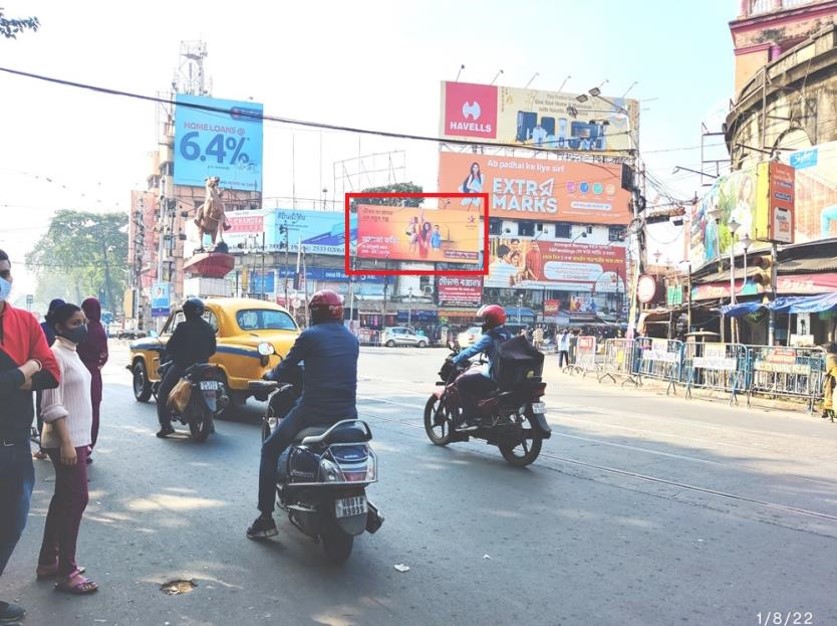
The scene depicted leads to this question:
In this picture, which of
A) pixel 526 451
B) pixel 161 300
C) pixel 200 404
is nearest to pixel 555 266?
pixel 161 300

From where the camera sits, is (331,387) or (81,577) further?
(331,387)

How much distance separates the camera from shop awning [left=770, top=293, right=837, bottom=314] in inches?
618

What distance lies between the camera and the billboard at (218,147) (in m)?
58.3

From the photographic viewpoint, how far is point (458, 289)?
2313 inches

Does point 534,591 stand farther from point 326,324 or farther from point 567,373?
point 567,373

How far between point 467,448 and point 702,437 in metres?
3.79

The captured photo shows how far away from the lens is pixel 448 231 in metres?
59.2

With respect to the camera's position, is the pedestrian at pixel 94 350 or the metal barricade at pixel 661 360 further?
the metal barricade at pixel 661 360

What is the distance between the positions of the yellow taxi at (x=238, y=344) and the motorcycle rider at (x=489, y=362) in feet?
9.16

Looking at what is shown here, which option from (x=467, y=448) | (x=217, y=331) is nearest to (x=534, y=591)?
(x=467, y=448)

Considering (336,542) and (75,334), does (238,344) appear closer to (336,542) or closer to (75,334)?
(75,334)

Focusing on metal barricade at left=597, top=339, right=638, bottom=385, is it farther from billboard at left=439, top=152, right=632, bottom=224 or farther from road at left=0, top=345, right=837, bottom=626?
billboard at left=439, top=152, right=632, bottom=224

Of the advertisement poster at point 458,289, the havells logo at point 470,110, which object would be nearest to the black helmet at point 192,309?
the advertisement poster at point 458,289

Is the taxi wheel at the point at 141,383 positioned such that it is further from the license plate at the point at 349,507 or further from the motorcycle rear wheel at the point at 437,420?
the license plate at the point at 349,507
